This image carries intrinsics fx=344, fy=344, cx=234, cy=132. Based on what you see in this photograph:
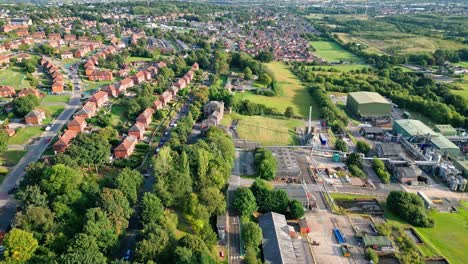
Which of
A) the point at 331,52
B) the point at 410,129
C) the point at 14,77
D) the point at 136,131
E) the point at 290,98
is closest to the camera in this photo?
the point at 136,131

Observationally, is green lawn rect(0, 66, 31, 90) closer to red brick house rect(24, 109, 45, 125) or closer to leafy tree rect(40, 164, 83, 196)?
red brick house rect(24, 109, 45, 125)

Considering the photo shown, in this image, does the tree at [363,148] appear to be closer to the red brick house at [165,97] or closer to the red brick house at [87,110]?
the red brick house at [165,97]

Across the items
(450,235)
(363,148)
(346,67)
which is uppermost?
(346,67)

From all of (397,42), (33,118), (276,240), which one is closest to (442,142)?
(276,240)

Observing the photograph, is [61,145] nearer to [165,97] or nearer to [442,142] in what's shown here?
[165,97]

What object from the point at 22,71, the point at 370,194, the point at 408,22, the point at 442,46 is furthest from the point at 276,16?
the point at 370,194

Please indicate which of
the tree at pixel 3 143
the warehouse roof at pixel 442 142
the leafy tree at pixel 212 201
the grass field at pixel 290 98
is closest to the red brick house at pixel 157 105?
the grass field at pixel 290 98

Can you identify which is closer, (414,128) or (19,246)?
(19,246)
